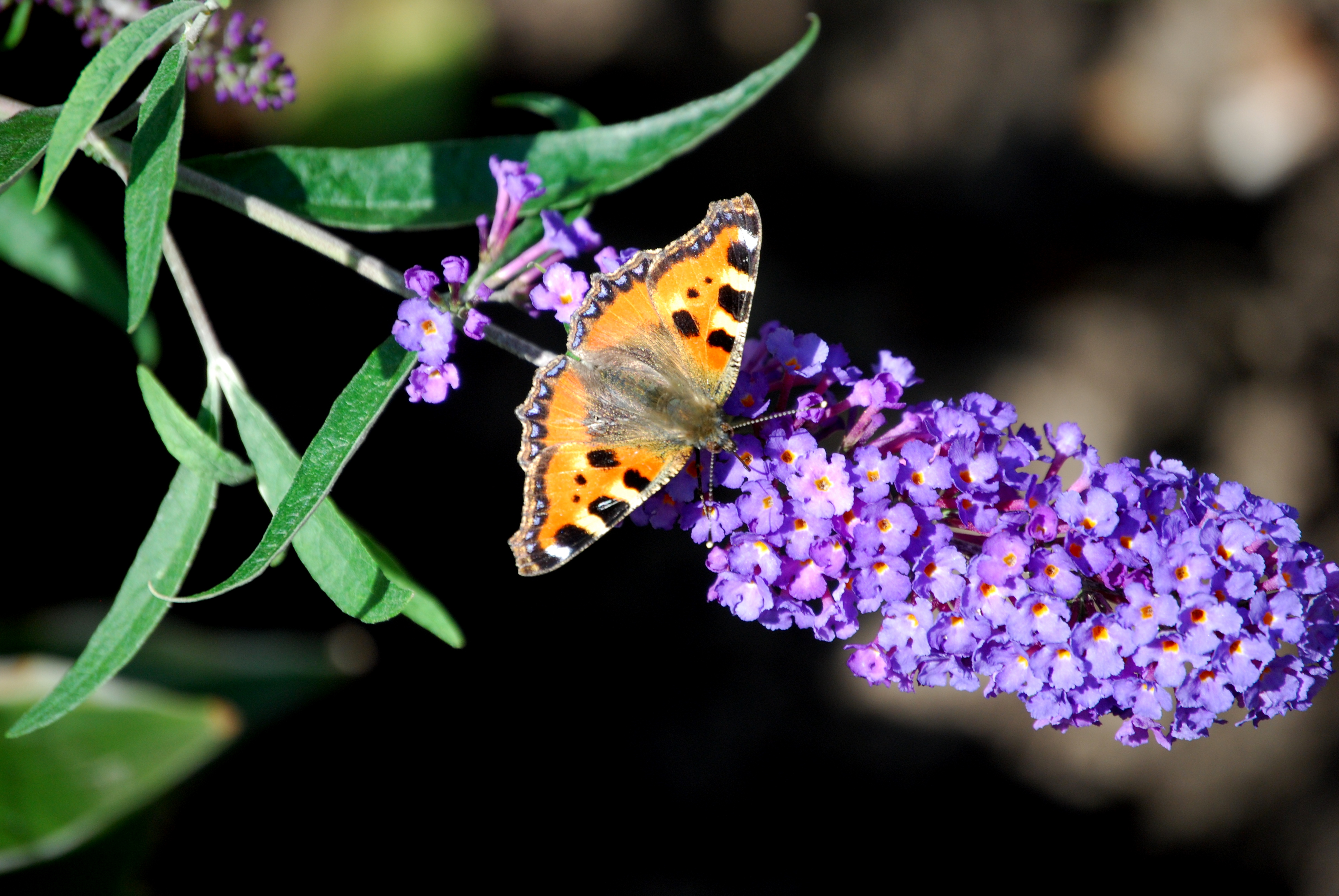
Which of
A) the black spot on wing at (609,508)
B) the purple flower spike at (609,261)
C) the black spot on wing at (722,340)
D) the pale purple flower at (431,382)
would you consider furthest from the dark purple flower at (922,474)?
the pale purple flower at (431,382)

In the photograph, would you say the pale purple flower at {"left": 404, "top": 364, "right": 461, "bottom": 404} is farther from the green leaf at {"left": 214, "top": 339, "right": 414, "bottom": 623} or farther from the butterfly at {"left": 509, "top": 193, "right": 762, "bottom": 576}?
the butterfly at {"left": 509, "top": 193, "right": 762, "bottom": 576}

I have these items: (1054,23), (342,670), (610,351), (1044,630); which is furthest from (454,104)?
(1044,630)

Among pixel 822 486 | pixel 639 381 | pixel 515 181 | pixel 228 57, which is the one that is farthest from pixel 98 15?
pixel 822 486

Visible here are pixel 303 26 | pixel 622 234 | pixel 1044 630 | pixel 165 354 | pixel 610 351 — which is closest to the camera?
pixel 1044 630

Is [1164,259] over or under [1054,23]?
under

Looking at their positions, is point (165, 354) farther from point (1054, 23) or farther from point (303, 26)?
point (1054, 23)

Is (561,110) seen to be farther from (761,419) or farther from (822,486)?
(822,486)

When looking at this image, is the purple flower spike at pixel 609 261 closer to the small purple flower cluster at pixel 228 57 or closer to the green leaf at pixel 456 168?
the green leaf at pixel 456 168

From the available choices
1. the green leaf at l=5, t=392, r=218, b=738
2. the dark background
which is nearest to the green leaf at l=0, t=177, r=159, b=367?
the green leaf at l=5, t=392, r=218, b=738

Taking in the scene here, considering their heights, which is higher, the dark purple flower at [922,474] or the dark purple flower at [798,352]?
the dark purple flower at [798,352]
